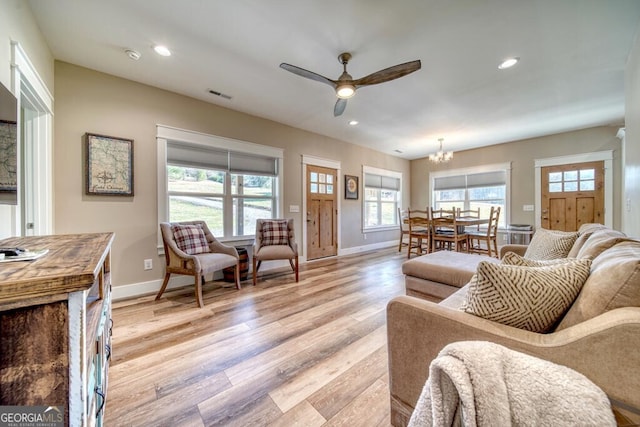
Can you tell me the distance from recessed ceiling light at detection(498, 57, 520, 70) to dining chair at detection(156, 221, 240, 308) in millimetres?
3685

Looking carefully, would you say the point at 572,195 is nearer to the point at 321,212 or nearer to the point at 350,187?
the point at 350,187

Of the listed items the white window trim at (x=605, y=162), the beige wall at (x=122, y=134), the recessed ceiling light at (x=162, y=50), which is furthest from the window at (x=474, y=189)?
the recessed ceiling light at (x=162, y=50)

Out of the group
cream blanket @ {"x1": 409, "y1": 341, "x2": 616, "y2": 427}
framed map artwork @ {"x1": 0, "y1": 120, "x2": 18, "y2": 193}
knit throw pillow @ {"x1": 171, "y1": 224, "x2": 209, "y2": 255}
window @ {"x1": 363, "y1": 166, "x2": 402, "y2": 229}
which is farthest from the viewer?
window @ {"x1": 363, "y1": 166, "x2": 402, "y2": 229}

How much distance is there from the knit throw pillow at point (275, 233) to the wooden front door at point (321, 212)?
0.96 m

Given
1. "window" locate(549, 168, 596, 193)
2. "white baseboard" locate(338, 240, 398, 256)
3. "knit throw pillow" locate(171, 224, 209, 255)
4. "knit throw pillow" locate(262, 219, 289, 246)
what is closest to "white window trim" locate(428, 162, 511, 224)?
"window" locate(549, 168, 596, 193)

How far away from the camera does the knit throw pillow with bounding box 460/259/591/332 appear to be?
0.85 meters

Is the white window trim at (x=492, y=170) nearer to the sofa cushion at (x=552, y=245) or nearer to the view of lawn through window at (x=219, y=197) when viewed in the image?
the sofa cushion at (x=552, y=245)

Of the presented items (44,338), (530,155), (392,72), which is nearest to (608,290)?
(44,338)

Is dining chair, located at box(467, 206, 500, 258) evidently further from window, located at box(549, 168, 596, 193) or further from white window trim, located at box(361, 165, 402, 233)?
white window trim, located at box(361, 165, 402, 233)

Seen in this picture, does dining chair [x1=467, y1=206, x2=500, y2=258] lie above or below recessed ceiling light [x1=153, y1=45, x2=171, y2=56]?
below

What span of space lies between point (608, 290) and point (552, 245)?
4.54ft

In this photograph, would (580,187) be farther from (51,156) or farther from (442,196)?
(51,156)

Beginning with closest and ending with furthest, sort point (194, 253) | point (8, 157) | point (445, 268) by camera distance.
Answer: point (8, 157) < point (445, 268) < point (194, 253)

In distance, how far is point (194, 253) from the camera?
3.04 m
